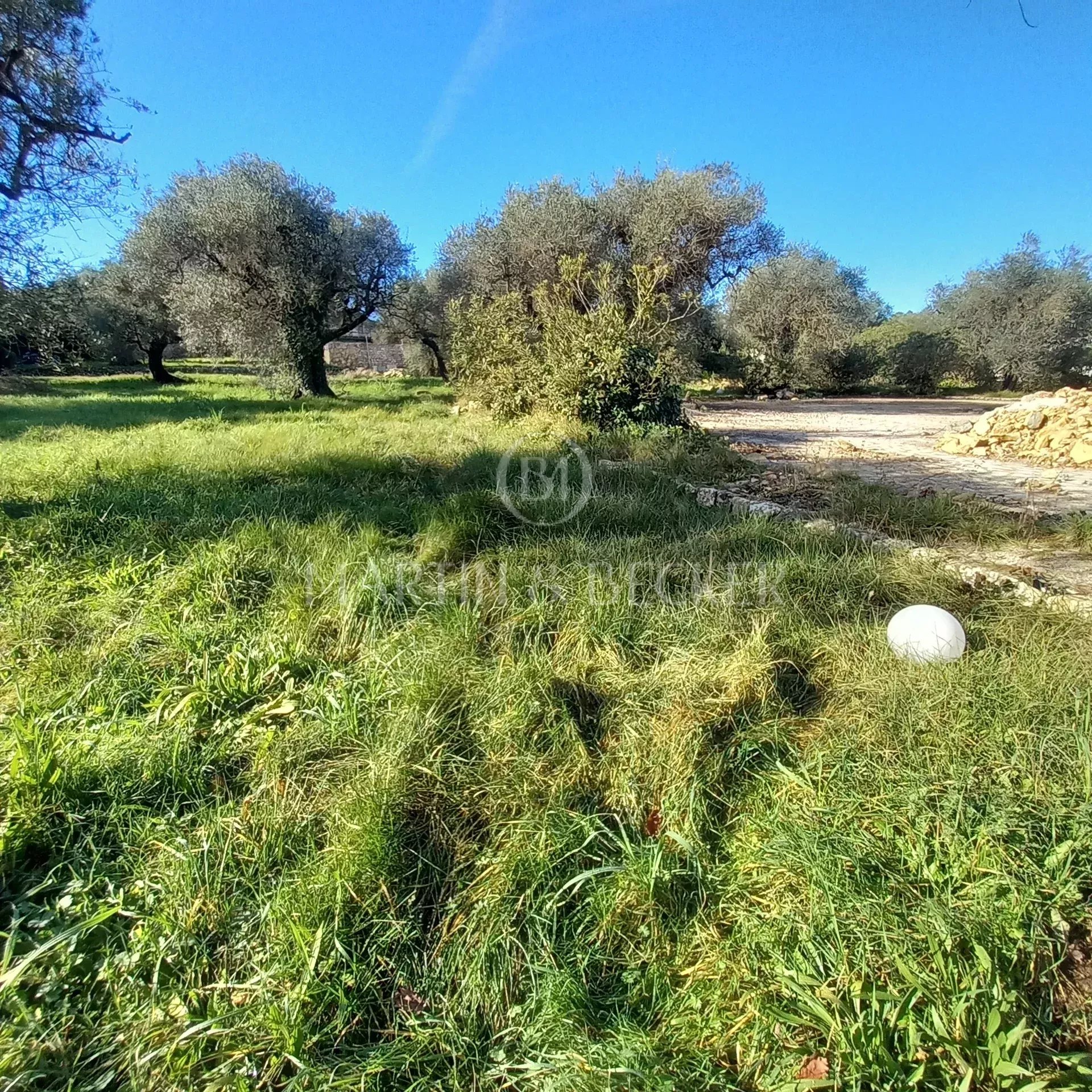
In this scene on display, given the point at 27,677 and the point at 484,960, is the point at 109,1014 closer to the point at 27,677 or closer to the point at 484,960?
the point at 484,960

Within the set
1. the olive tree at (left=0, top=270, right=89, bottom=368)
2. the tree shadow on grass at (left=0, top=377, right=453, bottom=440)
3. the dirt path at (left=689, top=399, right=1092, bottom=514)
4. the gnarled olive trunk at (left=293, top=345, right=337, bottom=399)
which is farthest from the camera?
the gnarled olive trunk at (left=293, top=345, right=337, bottom=399)

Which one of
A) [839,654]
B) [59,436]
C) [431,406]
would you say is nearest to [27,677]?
[839,654]

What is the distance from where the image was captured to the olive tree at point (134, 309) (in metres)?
14.2

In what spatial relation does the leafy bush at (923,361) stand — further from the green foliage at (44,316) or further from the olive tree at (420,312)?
the green foliage at (44,316)

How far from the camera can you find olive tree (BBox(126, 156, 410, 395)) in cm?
1231

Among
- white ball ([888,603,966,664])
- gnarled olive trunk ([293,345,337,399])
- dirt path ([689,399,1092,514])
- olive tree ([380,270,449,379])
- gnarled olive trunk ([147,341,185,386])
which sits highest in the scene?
olive tree ([380,270,449,379])

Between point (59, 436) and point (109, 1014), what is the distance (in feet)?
26.7

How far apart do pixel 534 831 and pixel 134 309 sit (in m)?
21.8

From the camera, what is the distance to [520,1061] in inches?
45.3

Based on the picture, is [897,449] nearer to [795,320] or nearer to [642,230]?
[642,230]

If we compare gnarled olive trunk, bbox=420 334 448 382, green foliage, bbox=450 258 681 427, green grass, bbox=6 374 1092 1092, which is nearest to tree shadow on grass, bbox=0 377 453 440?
green foliage, bbox=450 258 681 427

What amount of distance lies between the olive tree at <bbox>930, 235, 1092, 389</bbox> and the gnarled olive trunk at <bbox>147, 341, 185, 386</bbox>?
27765mm

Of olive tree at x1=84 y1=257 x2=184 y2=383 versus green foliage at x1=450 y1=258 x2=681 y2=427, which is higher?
olive tree at x1=84 y1=257 x2=184 y2=383

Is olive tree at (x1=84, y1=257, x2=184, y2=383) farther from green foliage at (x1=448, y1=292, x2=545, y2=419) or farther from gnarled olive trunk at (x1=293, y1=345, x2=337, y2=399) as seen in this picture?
green foliage at (x1=448, y1=292, x2=545, y2=419)
